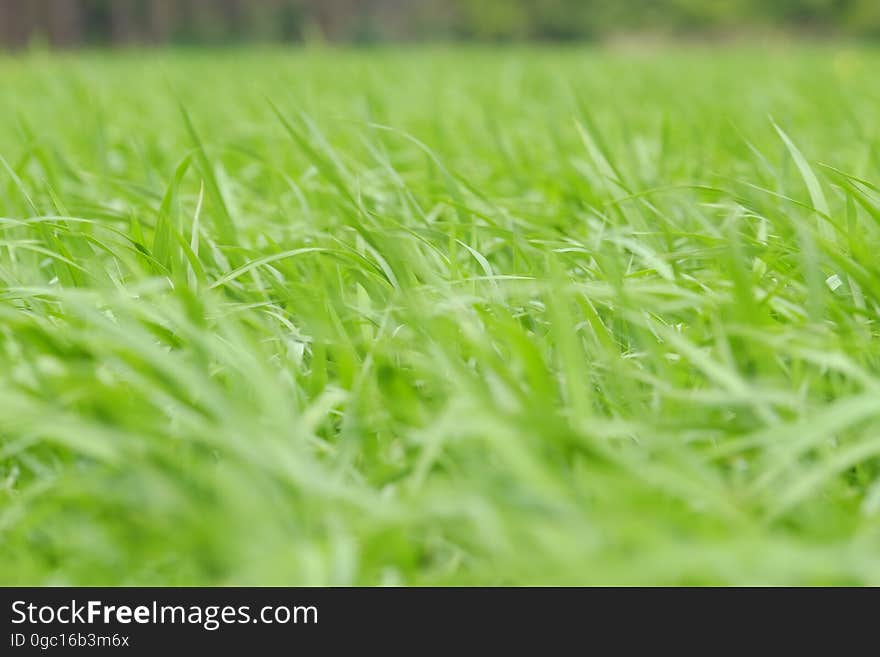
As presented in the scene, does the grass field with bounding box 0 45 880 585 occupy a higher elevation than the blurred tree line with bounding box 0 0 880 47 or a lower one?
lower

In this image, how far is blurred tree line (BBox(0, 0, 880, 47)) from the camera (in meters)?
14.6

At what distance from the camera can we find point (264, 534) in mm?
580

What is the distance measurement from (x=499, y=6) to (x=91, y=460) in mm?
18209

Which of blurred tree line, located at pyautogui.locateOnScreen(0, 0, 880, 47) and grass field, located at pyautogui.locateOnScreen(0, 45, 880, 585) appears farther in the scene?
blurred tree line, located at pyautogui.locateOnScreen(0, 0, 880, 47)

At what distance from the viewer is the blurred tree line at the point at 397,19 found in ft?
47.8

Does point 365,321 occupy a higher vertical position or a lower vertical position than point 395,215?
lower

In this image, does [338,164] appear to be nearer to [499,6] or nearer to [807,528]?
[807,528]

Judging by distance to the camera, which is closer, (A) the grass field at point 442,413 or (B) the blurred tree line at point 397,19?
(A) the grass field at point 442,413

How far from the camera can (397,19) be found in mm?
17422

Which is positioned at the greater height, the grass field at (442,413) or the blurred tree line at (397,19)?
the blurred tree line at (397,19)

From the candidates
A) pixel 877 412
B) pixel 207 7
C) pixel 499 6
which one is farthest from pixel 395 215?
pixel 499 6

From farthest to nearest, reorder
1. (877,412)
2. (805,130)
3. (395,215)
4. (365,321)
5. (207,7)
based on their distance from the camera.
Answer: (207,7), (805,130), (395,215), (365,321), (877,412)
